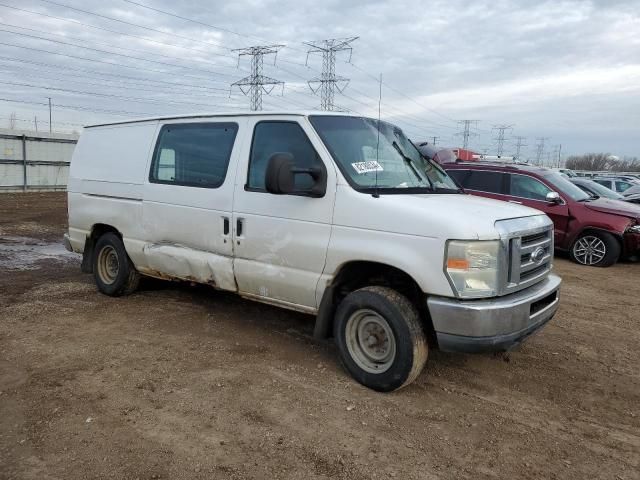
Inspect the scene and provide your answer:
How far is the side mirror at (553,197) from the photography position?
9.48m

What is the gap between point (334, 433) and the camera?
3420 mm

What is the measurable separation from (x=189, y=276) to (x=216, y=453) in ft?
8.05

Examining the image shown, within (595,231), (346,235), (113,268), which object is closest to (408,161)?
(346,235)

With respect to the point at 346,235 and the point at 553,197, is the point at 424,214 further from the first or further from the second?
the point at 553,197

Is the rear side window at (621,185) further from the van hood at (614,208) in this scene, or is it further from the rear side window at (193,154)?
the rear side window at (193,154)

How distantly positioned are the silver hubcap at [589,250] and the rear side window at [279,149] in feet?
24.9

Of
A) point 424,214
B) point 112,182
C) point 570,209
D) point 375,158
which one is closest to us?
point 424,214

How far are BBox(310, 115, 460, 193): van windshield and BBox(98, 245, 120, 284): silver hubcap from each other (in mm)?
3466

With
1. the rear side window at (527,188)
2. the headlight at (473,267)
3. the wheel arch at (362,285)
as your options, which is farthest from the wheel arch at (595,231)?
the headlight at (473,267)

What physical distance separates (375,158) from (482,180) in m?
6.96

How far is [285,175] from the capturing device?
3.95 m

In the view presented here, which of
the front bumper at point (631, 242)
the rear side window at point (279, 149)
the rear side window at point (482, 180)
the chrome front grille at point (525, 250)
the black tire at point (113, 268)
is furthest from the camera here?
the rear side window at point (482, 180)

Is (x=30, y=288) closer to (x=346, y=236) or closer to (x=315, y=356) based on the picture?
(x=315, y=356)

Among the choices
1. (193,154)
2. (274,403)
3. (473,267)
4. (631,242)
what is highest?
(193,154)
